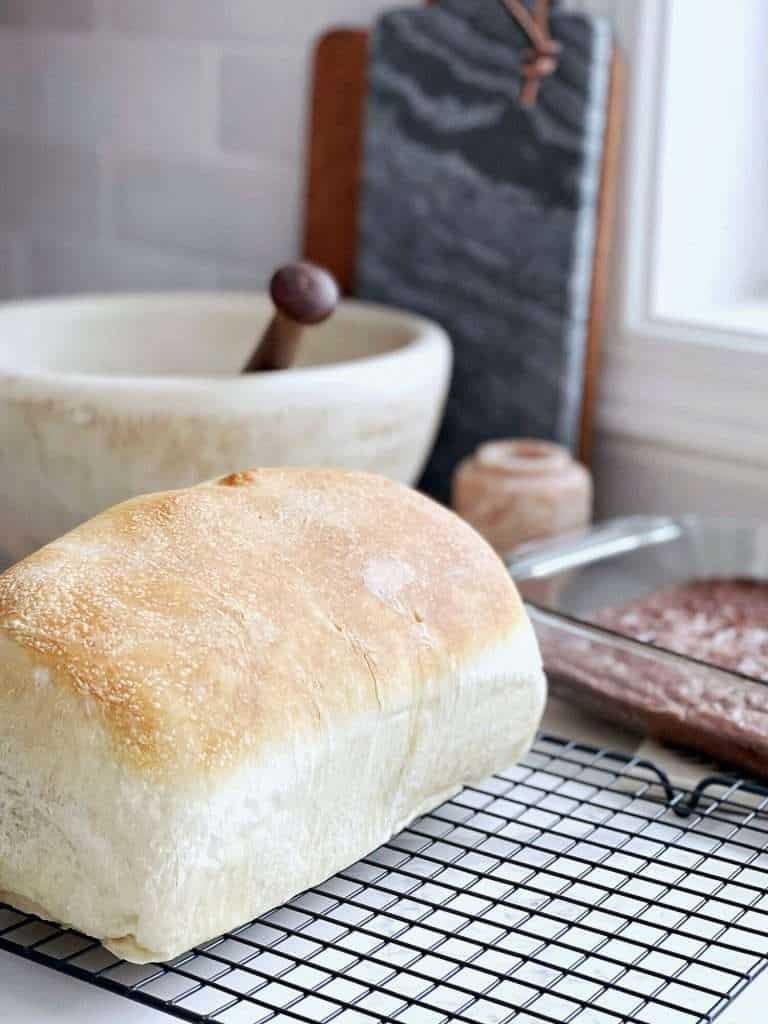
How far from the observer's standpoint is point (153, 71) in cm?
146

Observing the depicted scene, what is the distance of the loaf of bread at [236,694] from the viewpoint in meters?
0.56

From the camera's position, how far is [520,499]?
3.42ft

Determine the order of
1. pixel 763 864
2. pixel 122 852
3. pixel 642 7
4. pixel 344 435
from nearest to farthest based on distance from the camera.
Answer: pixel 122 852 < pixel 763 864 < pixel 344 435 < pixel 642 7

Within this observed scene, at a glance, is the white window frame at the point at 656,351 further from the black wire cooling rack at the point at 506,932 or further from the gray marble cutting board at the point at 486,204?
the black wire cooling rack at the point at 506,932

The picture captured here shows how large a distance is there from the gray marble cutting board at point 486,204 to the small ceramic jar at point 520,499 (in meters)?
0.10

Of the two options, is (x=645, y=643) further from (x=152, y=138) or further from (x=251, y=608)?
(x=152, y=138)

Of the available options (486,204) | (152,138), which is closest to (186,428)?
(486,204)

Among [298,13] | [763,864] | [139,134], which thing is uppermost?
[298,13]

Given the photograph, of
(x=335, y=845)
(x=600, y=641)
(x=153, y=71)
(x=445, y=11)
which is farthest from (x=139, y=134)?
(x=335, y=845)

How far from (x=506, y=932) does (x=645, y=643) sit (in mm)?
233

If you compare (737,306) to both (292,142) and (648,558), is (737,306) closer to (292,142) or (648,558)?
(648,558)

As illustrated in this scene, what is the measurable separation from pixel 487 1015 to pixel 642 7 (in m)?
0.81

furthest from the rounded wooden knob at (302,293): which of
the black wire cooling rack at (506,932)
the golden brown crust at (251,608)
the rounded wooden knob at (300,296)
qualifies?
the black wire cooling rack at (506,932)

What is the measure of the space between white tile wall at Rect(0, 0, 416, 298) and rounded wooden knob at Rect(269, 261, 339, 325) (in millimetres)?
488
